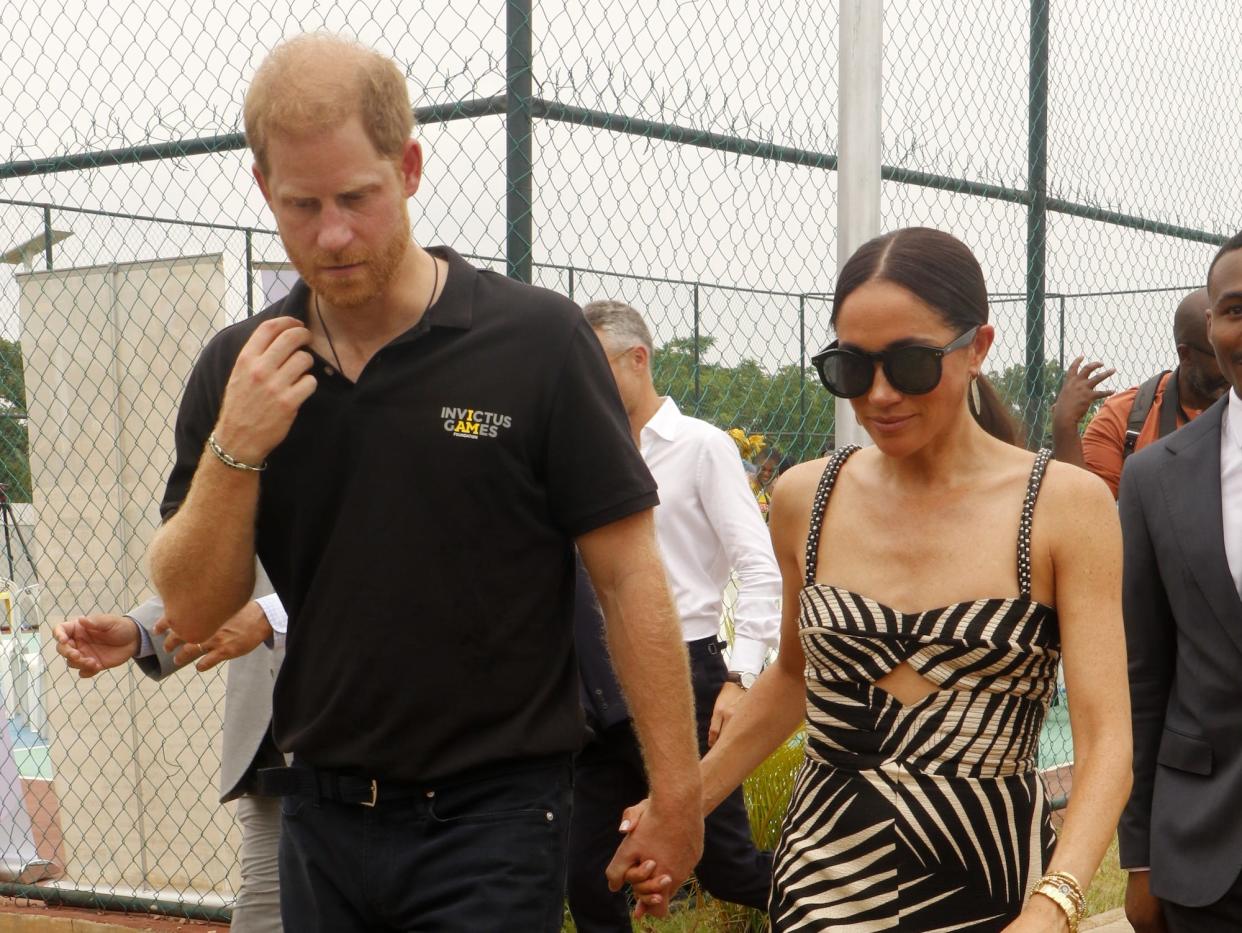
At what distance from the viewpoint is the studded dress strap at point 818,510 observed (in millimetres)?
2627

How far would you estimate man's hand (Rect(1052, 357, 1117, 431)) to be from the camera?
603 centimetres

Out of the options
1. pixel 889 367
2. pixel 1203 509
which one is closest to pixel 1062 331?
pixel 1203 509

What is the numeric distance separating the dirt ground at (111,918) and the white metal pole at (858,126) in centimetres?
326

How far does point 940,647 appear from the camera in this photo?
94.7 inches

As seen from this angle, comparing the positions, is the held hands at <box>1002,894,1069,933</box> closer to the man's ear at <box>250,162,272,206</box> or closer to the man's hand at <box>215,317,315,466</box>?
the man's hand at <box>215,317,315,466</box>

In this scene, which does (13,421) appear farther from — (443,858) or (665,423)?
(443,858)

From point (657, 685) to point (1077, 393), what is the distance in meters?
3.95

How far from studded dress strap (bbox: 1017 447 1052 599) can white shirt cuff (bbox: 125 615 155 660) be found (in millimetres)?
1920

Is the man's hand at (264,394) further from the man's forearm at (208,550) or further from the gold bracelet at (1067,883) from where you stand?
the gold bracelet at (1067,883)

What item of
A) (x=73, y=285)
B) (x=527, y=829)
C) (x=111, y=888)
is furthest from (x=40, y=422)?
(x=527, y=829)

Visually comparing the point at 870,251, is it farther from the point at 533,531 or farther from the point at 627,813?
the point at 627,813

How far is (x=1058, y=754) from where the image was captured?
8.21m

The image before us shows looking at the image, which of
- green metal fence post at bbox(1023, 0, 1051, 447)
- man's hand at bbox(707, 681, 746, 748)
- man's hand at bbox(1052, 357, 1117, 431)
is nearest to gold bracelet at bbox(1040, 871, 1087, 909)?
man's hand at bbox(707, 681, 746, 748)

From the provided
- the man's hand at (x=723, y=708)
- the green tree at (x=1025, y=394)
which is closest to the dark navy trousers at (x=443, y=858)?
the man's hand at (x=723, y=708)
